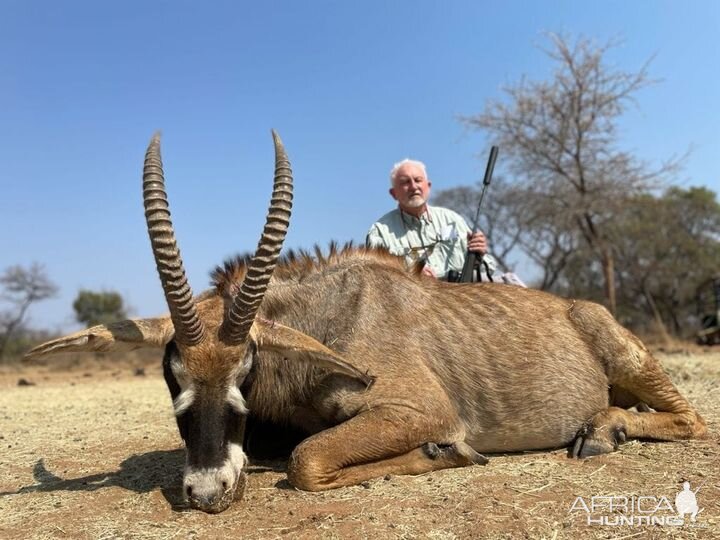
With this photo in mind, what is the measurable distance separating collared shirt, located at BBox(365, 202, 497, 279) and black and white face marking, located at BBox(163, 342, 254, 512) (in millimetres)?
4090

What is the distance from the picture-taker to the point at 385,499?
382cm

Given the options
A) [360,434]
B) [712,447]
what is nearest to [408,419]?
[360,434]

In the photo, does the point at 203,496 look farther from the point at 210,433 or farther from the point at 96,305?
the point at 96,305

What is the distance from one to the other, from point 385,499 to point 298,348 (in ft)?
3.71

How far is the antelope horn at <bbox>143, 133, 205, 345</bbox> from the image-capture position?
3986 millimetres

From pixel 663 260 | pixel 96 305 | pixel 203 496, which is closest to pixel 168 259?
pixel 203 496

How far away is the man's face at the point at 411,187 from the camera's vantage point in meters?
7.94

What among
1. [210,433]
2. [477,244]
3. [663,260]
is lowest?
[210,433]

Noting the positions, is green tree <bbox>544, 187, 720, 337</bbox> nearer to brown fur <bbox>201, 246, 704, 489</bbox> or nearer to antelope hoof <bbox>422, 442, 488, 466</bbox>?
brown fur <bbox>201, 246, 704, 489</bbox>

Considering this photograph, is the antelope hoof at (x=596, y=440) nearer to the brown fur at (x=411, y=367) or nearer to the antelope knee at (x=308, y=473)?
the brown fur at (x=411, y=367)

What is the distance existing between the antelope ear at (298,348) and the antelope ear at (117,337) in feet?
1.89

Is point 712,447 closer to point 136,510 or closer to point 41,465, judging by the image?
point 136,510

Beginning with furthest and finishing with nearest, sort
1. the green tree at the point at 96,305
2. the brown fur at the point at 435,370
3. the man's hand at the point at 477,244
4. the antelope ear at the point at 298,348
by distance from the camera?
the green tree at the point at 96,305
the man's hand at the point at 477,244
the brown fur at the point at 435,370
the antelope ear at the point at 298,348

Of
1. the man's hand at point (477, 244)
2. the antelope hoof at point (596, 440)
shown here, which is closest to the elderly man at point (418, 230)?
the man's hand at point (477, 244)
